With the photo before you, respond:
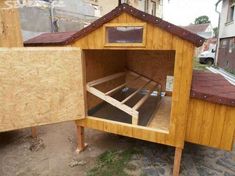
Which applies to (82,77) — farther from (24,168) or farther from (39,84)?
(24,168)

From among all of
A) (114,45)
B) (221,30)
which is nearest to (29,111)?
(114,45)

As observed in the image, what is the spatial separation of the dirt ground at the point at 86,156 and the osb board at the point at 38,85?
0.91m

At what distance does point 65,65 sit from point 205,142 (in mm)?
2347

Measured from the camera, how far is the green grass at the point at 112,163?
3357mm

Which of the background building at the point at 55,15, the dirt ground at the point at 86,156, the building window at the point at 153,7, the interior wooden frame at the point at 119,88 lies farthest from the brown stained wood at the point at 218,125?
the building window at the point at 153,7

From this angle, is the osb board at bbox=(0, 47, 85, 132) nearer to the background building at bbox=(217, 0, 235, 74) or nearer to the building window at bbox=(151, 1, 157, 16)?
the background building at bbox=(217, 0, 235, 74)

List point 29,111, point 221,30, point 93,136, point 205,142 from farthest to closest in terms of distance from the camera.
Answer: point 221,30 → point 93,136 → point 29,111 → point 205,142

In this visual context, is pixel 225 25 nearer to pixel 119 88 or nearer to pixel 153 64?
pixel 153 64

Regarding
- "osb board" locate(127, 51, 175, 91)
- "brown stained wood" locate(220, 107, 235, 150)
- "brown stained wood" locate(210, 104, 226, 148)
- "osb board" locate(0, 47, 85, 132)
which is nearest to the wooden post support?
"osb board" locate(0, 47, 85, 132)

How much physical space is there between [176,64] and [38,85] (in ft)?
6.56

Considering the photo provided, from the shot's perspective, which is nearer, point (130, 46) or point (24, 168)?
point (130, 46)

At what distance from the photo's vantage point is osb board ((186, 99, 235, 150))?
105 inches

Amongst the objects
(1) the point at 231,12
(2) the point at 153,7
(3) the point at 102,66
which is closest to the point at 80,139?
(3) the point at 102,66

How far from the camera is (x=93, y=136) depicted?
4.59 m
